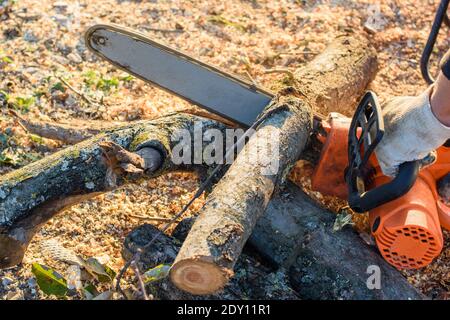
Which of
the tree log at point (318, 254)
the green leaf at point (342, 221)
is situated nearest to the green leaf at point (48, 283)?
the tree log at point (318, 254)

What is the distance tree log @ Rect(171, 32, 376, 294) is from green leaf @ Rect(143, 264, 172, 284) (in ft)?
0.59

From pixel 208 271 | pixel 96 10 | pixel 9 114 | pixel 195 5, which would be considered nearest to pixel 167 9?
pixel 195 5

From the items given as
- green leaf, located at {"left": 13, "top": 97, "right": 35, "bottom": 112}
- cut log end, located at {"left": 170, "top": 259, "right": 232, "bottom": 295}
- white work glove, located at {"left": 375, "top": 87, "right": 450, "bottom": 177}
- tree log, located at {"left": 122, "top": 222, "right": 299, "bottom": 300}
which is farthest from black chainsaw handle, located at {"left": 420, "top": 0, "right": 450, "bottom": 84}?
green leaf, located at {"left": 13, "top": 97, "right": 35, "bottom": 112}

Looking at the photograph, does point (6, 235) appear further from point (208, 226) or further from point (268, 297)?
point (268, 297)

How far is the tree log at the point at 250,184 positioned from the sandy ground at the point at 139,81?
1.20ft

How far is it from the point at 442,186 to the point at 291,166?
71cm

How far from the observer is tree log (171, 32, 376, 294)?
84.7 inches

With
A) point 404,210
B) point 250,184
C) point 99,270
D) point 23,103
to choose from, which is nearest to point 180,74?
point 250,184

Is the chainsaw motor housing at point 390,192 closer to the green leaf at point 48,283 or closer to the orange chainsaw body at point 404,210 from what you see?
the orange chainsaw body at point 404,210

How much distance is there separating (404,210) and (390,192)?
0.11 meters

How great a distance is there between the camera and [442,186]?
108 inches

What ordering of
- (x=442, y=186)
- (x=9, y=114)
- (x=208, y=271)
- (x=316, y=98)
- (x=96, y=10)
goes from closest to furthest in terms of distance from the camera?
(x=208, y=271)
(x=442, y=186)
(x=316, y=98)
(x=9, y=114)
(x=96, y=10)

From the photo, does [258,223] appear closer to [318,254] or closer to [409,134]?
[318,254]

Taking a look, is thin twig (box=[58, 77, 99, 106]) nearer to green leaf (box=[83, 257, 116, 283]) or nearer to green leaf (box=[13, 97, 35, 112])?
green leaf (box=[13, 97, 35, 112])
